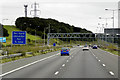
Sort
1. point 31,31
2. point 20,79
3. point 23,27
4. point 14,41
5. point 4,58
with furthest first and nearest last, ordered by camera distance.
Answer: point 23,27
point 31,31
point 14,41
point 4,58
point 20,79

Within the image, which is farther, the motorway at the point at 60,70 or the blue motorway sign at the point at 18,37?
the blue motorway sign at the point at 18,37

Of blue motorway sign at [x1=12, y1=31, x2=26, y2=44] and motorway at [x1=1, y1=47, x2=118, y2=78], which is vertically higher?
blue motorway sign at [x1=12, y1=31, x2=26, y2=44]

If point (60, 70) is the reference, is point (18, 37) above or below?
above

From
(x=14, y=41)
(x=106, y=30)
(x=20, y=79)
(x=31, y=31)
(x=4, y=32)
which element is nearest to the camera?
(x=20, y=79)

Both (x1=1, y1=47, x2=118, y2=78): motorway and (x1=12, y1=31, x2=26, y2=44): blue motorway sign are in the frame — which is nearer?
(x1=1, y1=47, x2=118, y2=78): motorway

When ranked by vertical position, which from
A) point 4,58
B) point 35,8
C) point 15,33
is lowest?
point 4,58

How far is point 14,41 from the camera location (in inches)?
1485

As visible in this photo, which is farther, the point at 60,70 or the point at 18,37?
the point at 18,37

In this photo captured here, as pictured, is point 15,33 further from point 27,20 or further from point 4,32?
point 27,20

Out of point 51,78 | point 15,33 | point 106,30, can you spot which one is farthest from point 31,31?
point 51,78

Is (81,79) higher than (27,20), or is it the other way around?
(27,20)

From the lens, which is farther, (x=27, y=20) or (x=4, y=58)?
(x=27, y=20)

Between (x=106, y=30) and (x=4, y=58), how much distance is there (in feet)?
183

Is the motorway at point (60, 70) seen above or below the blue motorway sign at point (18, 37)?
below
